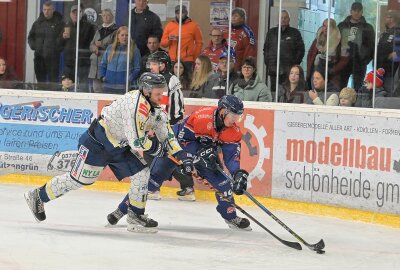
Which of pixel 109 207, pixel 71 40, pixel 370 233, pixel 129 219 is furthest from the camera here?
pixel 71 40

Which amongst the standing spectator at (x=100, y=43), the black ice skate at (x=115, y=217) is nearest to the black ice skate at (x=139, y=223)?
the black ice skate at (x=115, y=217)

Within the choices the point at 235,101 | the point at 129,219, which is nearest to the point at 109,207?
the point at 129,219

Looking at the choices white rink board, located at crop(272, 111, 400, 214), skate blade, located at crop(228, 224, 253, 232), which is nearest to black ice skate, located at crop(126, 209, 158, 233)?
skate blade, located at crop(228, 224, 253, 232)

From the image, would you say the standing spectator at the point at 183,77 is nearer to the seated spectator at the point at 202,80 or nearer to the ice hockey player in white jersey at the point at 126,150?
the seated spectator at the point at 202,80

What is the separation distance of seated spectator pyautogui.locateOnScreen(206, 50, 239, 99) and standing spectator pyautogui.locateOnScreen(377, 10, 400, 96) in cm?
157

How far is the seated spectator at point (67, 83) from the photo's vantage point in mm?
10672

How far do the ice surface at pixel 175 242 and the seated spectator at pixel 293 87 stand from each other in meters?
1.08

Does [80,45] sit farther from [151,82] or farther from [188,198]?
[151,82]

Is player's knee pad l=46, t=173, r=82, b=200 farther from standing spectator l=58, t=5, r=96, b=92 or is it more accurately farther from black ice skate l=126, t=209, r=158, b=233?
standing spectator l=58, t=5, r=96, b=92

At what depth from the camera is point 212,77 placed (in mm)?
10133

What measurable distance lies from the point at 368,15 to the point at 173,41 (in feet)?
Result: 6.89

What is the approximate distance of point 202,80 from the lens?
10.2 m

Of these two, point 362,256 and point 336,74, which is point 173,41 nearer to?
point 336,74

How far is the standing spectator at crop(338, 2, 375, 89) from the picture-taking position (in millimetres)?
9078
